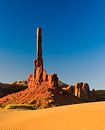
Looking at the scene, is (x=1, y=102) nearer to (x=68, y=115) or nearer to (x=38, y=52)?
(x=38, y=52)

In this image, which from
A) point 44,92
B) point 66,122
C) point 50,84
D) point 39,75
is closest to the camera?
point 66,122

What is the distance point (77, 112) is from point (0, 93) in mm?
68681

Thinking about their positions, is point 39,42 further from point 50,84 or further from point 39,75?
point 50,84

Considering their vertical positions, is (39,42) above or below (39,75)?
above

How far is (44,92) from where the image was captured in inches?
2146

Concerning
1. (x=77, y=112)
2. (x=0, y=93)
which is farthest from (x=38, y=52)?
(x=77, y=112)

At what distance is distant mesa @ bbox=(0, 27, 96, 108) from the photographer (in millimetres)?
50969

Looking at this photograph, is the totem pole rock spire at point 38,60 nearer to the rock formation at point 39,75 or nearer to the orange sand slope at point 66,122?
the rock formation at point 39,75

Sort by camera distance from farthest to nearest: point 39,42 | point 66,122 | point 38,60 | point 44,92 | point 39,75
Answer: point 39,42 < point 38,60 < point 39,75 < point 44,92 < point 66,122

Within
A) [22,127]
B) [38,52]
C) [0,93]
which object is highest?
[38,52]

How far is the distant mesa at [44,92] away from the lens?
50969 millimetres

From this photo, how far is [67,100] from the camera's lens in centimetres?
5247

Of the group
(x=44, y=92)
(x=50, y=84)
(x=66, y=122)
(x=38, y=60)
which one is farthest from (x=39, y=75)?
(x=66, y=122)

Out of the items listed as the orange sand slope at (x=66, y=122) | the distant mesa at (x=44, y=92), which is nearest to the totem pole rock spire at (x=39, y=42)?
the distant mesa at (x=44, y=92)
